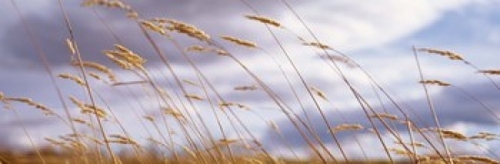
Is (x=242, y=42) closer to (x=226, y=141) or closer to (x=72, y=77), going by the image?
(x=226, y=141)

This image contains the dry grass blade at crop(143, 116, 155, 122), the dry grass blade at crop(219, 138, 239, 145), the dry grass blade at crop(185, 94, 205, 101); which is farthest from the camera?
the dry grass blade at crop(143, 116, 155, 122)

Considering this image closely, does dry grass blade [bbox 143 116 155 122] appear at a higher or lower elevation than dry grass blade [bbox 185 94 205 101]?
higher

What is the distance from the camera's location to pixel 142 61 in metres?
3.09

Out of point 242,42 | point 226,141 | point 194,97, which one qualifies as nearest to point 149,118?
point 194,97

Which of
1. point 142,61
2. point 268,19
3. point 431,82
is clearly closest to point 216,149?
point 142,61

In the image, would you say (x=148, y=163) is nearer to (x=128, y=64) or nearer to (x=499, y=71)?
(x=128, y=64)

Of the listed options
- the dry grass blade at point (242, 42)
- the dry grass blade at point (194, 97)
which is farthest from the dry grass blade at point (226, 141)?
the dry grass blade at point (242, 42)

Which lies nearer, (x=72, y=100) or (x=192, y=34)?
(x=192, y=34)

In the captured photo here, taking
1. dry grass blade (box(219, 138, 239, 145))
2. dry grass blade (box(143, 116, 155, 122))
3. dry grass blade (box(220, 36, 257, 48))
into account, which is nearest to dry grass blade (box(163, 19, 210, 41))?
dry grass blade (box(220, 36, 257, 48))

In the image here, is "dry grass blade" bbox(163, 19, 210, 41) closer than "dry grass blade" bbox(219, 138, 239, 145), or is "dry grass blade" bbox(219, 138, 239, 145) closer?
"dry grass blade" bbox(163, 19, 210, 41)

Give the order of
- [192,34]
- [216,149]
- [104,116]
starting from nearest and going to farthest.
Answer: [192,34], [216,149], [104,116]

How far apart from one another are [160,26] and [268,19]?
479mm

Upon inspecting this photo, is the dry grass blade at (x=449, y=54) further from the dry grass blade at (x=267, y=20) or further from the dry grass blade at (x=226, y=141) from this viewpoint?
the dry grass blade at (x=226, y=141)

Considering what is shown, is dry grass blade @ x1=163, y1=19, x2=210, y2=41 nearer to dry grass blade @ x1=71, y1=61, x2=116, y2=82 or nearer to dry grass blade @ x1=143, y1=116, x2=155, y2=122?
dry grass blade @ x1=71, y1=61, x2=116, y2=82
